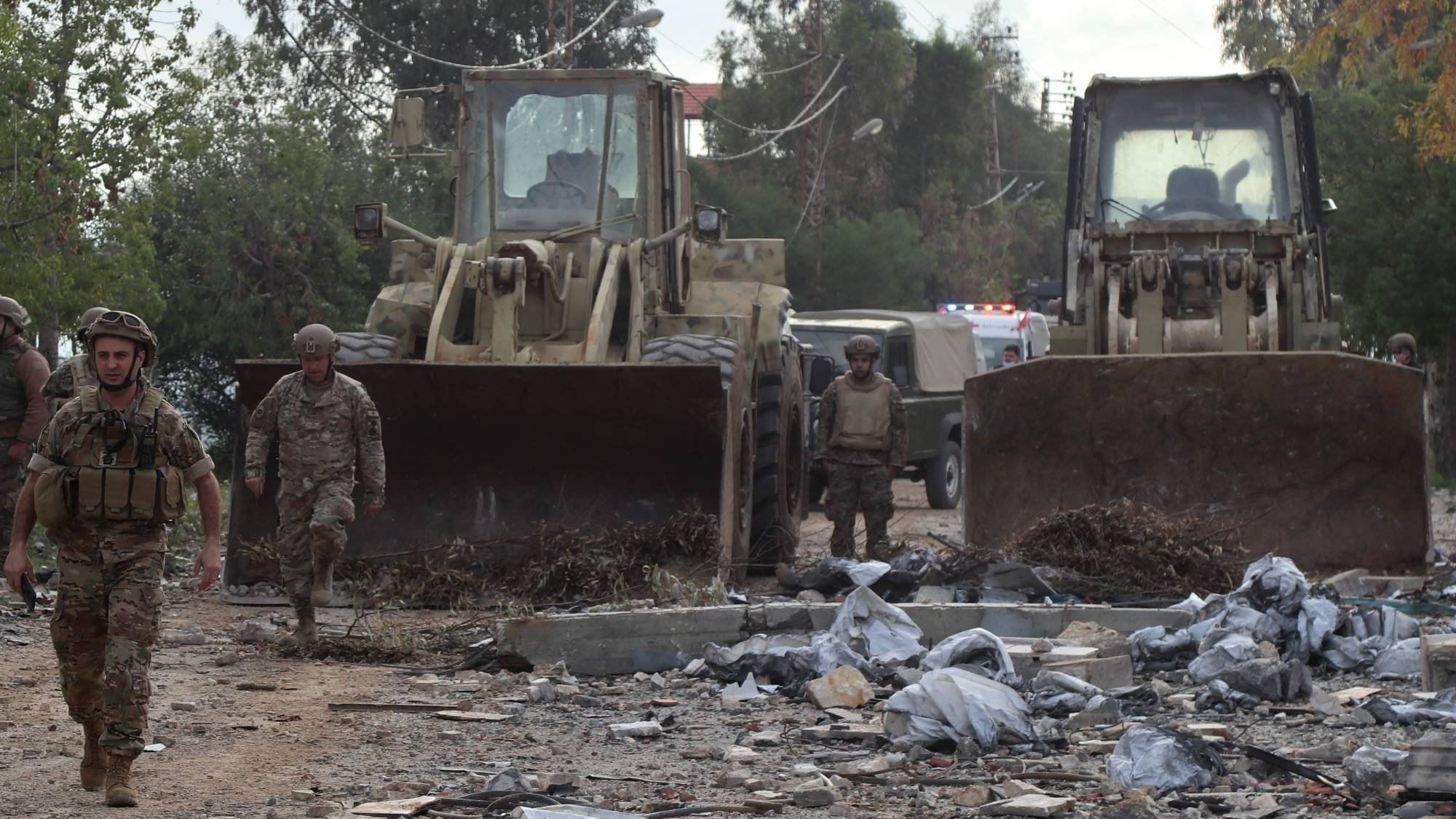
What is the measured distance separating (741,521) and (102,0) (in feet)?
28.9

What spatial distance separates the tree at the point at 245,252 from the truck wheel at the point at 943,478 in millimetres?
8776

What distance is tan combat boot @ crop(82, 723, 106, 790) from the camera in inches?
248

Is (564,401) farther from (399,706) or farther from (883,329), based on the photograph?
(883,329)

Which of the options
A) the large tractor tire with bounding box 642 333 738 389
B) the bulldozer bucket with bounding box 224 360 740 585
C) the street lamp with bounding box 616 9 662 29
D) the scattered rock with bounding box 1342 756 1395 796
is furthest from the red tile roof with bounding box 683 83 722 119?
the scattered rock with bounding box 1342 756 1395 796

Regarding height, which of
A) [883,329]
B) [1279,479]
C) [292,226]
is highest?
[292,226]

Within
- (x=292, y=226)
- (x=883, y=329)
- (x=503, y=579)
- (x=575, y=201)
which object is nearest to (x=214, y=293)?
(x=292, y=226)

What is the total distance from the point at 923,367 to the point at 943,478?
1222mm

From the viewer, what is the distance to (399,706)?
793cm

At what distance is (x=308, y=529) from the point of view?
9656mm

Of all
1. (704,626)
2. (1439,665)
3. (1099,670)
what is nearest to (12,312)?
(704,626)

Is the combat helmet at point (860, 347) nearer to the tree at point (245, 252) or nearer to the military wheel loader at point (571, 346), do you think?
the military wheel loader at point (571, 346)

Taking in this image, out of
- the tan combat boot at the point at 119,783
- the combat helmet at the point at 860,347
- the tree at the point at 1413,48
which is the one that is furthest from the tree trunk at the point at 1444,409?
the tan combat boot at the point at 119,783

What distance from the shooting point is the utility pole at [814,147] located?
135 ft

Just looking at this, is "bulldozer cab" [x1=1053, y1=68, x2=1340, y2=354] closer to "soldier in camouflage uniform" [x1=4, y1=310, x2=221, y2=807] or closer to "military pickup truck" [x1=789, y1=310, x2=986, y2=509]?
"military pickup truck" [x1=789, y1=310, x2=986, y2=509]
